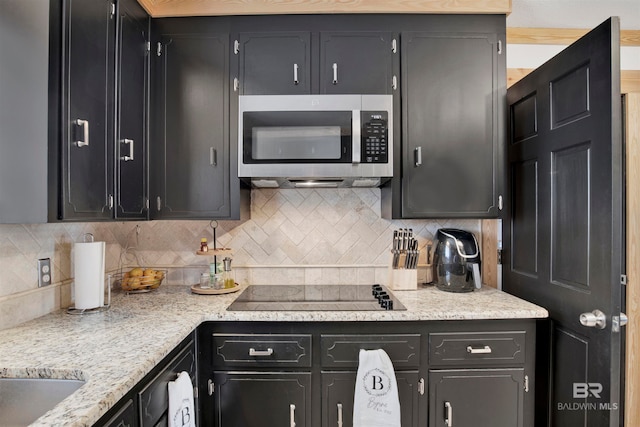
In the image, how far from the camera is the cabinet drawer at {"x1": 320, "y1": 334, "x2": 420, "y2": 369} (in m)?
1.54

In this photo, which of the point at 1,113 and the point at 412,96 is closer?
the point at 1,113

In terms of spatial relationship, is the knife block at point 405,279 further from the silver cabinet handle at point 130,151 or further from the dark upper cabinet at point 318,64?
the silver cabinet handle at point 130,151

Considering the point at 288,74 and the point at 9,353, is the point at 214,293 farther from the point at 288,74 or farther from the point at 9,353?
the point at 288,74

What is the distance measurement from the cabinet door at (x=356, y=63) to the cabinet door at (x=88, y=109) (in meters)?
1.01

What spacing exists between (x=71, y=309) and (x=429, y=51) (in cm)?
220

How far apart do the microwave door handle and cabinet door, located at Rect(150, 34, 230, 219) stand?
679 millimetres

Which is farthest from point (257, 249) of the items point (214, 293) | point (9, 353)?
point (9, 353)

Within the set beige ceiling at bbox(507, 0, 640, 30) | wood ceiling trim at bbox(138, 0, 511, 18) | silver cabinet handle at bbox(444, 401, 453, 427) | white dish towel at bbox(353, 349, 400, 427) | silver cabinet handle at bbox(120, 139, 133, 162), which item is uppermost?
beige ceiling at bbox(507, 0, 640, 30)

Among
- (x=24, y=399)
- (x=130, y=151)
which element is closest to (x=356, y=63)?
(x=130, y=151)

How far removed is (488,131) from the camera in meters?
1.82

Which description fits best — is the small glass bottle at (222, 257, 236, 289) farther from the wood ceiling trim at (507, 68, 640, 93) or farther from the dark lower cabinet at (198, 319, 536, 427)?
the wood ceiling trim at (507, 68, 640, 93)

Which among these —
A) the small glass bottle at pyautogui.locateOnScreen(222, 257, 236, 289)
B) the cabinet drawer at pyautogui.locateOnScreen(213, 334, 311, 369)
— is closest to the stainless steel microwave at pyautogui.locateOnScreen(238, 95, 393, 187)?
the small glass bottle at pyautogui.locateOnScreen(222, 257, 236, 289)

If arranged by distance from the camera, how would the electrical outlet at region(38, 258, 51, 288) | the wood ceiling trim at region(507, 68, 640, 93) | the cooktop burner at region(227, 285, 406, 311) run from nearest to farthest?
the electrical outlet at region(38, 258, 51, 288), the cooktop burner at region(227, 285, 406, 311), the wood ceiling trim at region(507, 68, 640, 93)

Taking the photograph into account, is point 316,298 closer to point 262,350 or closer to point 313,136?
point 262,350
